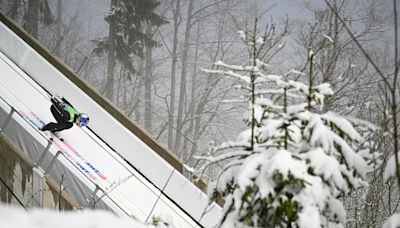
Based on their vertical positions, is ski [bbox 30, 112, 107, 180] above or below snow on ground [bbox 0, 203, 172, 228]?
below

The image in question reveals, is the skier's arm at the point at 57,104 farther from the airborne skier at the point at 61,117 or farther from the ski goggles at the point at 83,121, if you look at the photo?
the ski goggles at the point at 83,121

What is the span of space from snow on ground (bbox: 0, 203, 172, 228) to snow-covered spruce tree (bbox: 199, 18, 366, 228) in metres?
0.67

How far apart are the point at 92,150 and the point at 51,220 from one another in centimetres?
626

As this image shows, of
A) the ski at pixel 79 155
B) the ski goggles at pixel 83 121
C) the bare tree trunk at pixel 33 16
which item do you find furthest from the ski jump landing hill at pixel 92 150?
the bare tree trunk at pixel 33 16

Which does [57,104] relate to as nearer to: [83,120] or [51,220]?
[83,120]

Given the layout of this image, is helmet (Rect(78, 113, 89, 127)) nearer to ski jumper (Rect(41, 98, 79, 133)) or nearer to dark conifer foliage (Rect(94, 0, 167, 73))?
ski jumper (Rect(41, 98, 79, 133))

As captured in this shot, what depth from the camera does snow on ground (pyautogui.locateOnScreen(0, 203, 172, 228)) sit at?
220cm

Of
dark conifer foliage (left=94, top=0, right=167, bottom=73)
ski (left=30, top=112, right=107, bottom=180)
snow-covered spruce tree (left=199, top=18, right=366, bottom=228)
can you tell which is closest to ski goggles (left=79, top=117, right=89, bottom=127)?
ski (left=30, top=112, right=107, bottom=180)

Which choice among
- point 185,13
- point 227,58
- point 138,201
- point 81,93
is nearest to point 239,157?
point 138,201

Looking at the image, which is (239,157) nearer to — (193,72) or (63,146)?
(63,146)

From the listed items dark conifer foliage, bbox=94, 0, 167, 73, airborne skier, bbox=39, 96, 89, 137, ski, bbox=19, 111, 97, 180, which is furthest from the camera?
A: dark conifer foliage, bbox=94, 0, 167, 73

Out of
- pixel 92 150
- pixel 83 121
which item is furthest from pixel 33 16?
pixel 92 150

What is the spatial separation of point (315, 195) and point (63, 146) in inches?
240

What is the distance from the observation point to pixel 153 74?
2423cm
